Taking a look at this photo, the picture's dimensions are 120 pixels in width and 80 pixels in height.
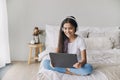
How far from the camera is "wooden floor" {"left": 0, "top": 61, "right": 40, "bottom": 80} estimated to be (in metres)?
3.40

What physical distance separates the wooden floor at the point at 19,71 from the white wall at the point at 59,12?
73cm

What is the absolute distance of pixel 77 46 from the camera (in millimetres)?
2295

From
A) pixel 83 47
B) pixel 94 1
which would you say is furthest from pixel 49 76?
pixel 94 1

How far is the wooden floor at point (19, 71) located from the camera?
11.2 ft

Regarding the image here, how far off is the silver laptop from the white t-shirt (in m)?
0.24

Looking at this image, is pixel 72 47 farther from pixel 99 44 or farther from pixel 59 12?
pixel 59 12

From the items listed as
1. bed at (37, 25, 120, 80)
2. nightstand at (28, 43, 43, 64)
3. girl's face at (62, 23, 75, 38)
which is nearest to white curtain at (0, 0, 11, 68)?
nightstand at (28, 43, 43, 64)

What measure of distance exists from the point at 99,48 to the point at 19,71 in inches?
59.6

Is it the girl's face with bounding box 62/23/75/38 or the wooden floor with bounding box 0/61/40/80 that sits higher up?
the girl's face with bounding box 62/23/75/38

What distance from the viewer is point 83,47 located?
2.26 m

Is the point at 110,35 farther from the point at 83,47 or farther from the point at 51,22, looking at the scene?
the point at 83,47

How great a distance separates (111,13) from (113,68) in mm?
2098

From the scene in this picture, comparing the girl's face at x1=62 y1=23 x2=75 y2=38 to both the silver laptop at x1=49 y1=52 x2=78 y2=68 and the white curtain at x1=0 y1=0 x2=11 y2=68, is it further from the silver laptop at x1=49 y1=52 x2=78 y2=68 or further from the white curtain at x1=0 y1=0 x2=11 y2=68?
the white curtain at x1=0 y1=0 x2=11 y2=68

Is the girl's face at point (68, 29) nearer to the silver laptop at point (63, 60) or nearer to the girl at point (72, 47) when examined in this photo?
the girl at point (72, 47)
